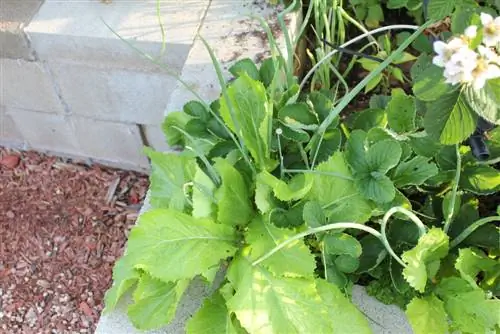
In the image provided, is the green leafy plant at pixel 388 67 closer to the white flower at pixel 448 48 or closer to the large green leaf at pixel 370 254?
the large green leaf at pixel 370 254

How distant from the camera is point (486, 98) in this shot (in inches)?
36.4

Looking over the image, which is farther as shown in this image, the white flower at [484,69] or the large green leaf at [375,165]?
the large green leaf at [375,165]

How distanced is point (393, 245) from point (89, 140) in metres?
1.26

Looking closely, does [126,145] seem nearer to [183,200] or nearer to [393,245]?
[183,200]

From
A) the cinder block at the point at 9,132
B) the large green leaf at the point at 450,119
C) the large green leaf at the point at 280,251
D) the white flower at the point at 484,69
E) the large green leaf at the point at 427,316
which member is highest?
the white flower at the point at 484,69

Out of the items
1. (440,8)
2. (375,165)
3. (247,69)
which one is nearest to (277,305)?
(375,165)

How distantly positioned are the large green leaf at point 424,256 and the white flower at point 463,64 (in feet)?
1.14

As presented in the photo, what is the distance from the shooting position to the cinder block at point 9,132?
222 cm

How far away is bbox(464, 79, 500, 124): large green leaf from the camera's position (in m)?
0.92

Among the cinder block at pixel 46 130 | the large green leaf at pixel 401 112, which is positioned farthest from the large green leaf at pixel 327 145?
the cinder block at pixel 46 130

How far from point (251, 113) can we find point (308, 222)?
0.86 feet

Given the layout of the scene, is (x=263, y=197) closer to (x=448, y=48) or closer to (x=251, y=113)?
(x=251, y=113)

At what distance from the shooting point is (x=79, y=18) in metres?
1.76

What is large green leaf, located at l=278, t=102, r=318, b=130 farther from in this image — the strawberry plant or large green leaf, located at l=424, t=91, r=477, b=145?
large green leaf, located at l=424, t=91, r=477, b=145
